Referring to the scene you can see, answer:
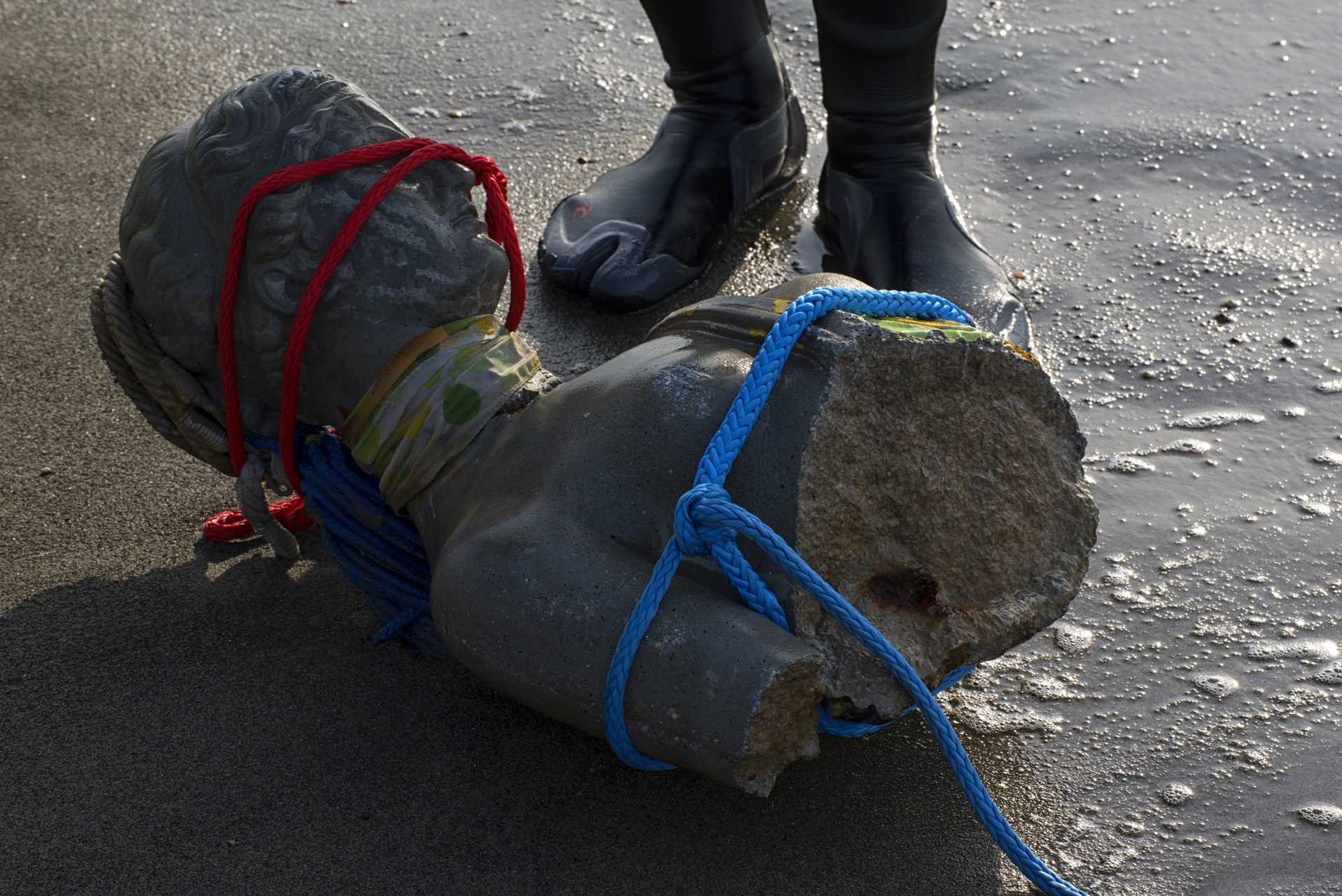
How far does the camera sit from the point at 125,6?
12.2ft

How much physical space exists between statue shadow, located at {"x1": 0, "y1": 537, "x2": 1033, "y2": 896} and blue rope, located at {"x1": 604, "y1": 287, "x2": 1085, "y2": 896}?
0.34 ft

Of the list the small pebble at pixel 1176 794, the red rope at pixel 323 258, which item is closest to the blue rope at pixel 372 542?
the red rope at pixel 323 258

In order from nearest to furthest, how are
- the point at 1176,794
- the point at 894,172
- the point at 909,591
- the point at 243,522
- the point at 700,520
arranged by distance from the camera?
the point at 700,520 → the point at 909,591 → the point at 1176,794 → the point at 243,522 → the point at 894,172

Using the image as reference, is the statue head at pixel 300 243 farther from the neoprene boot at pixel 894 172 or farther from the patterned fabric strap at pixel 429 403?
the neoprene boot at pixel 894 172

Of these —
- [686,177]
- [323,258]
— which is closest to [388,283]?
[323,258]

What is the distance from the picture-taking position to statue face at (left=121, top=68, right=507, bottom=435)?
5.28ft

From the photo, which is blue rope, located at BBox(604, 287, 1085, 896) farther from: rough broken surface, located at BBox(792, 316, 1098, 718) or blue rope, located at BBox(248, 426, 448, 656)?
blue rope, located at BBox(248, 426, 448, 656)

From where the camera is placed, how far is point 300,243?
1.61 metres

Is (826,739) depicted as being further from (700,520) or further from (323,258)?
(323,258)

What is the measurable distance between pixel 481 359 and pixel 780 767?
60 cm

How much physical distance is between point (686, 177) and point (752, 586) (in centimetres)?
149

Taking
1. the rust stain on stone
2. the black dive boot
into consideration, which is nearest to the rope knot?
the rust stain on stone

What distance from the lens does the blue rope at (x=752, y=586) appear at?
1356mm

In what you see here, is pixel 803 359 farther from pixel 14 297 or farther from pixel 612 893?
pixel 14 297
